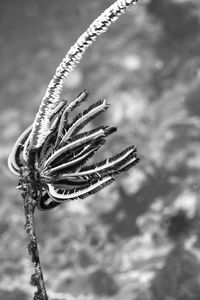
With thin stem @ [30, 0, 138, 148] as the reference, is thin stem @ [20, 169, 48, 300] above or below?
below

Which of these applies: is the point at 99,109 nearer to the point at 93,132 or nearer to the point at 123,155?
the point at 93,132

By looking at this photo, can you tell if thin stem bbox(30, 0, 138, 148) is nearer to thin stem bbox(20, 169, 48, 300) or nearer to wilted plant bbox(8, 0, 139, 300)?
wilted plant bbox(8, 0, 139, 300)

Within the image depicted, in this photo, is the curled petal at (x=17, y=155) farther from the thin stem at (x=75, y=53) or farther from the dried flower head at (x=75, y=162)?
the thin stem at (x=75, y=53)

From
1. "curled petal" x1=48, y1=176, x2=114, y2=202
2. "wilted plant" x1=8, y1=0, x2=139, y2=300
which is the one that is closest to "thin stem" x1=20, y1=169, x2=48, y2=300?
"wilted plant" x1=8, y1=0, x2=139, y2=300

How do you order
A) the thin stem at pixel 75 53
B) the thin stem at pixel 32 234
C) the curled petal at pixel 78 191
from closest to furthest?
the thin stem at pixel 75 53 → the thin stem at pixel 32 234 → the curled petal at pixel 78 191

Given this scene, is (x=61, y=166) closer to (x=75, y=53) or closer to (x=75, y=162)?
(x=75, y=162)

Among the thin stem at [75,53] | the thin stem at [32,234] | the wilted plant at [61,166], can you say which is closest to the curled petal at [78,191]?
the wilted plant at [61,166]

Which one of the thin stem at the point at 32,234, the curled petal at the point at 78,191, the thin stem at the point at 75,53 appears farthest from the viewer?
the curled petal at the point at 78,191

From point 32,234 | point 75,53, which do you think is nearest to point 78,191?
point 32,234

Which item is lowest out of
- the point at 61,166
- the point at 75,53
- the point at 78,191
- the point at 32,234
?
the point at 32,234
